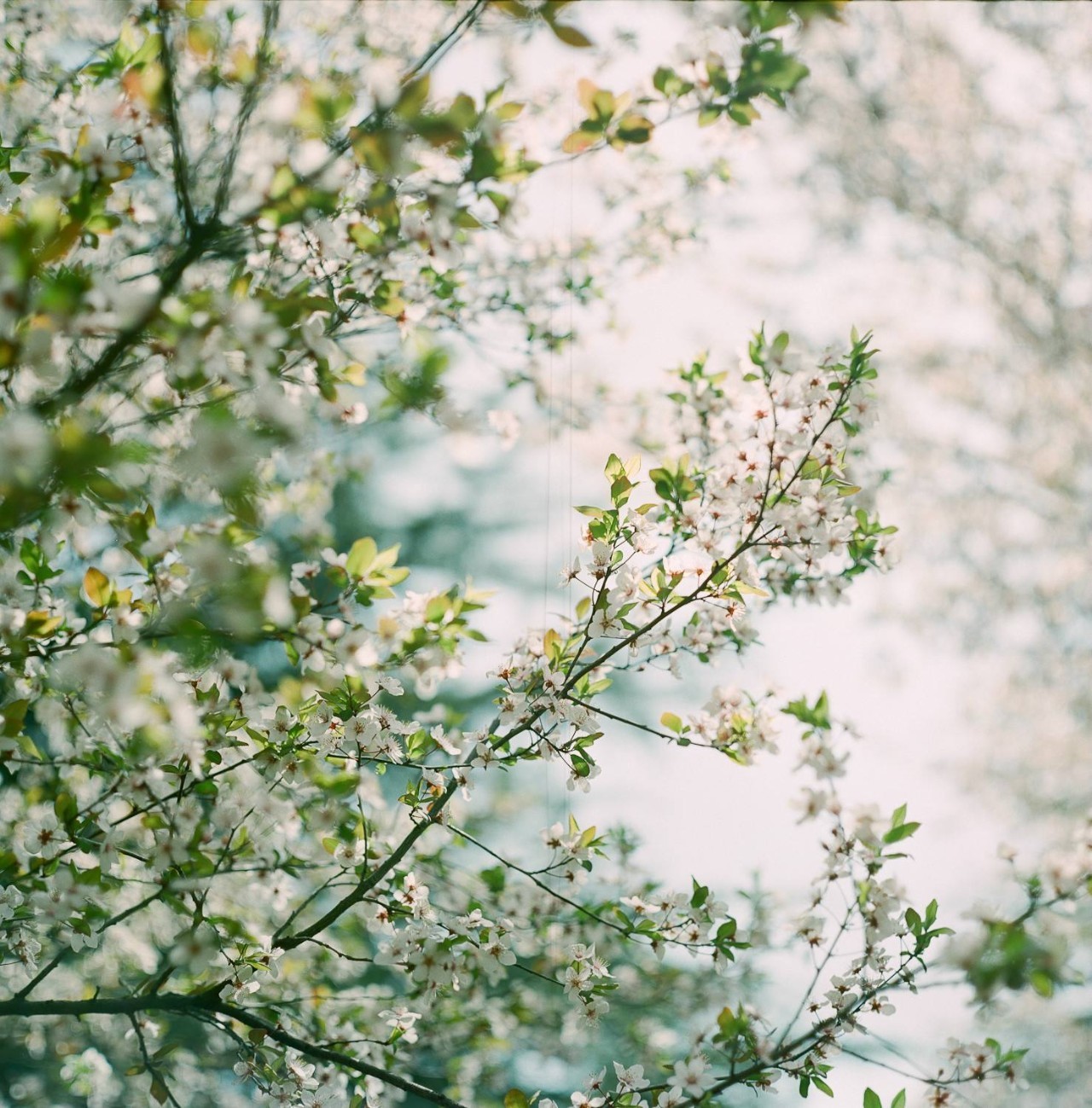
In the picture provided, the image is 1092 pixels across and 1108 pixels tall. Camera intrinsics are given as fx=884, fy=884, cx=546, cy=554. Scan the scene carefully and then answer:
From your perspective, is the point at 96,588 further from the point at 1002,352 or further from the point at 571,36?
the point at 1002,352

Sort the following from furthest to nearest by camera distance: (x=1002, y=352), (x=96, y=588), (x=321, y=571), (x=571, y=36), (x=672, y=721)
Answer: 1. (x=1002, y=352)
2. (x=672, y=721)
3. (x=321, y=571)
4. (x=96, y=588)
5. (x=571, y=36)

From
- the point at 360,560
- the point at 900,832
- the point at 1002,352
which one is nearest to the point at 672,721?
the point at 900,832

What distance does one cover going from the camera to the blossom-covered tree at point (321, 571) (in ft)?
3.14

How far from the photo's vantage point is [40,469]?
0.79m

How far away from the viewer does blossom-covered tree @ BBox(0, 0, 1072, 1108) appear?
0.96 meters

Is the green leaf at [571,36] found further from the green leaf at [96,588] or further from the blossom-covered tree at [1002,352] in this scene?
the blossom-covered tree at [1002,352]

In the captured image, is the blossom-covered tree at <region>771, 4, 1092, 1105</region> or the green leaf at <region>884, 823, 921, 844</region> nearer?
the green leaf at <region>884, 823, 921, 844</region>

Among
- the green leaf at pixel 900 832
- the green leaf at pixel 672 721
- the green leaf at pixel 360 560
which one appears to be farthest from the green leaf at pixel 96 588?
the green leaf at pixel 900 832

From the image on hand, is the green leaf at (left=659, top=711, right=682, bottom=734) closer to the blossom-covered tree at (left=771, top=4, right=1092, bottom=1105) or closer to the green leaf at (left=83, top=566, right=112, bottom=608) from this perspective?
the green leaf at (left=83, top=566, right=112, bottom=608)

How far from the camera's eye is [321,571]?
130 centimetres

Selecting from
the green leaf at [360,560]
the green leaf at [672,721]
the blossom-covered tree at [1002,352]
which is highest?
the blossom-covered tree at [1002,352]

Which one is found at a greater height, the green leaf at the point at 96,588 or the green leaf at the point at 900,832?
the green leaf at the point at 96,588

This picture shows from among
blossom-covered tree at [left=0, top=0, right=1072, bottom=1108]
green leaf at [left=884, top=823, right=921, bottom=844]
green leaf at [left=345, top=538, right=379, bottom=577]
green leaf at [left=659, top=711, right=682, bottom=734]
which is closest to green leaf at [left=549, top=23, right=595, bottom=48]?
blossom-covered tree at [left=0, top=0, right=1072, bottom=1108]

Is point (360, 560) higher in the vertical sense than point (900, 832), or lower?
higher
